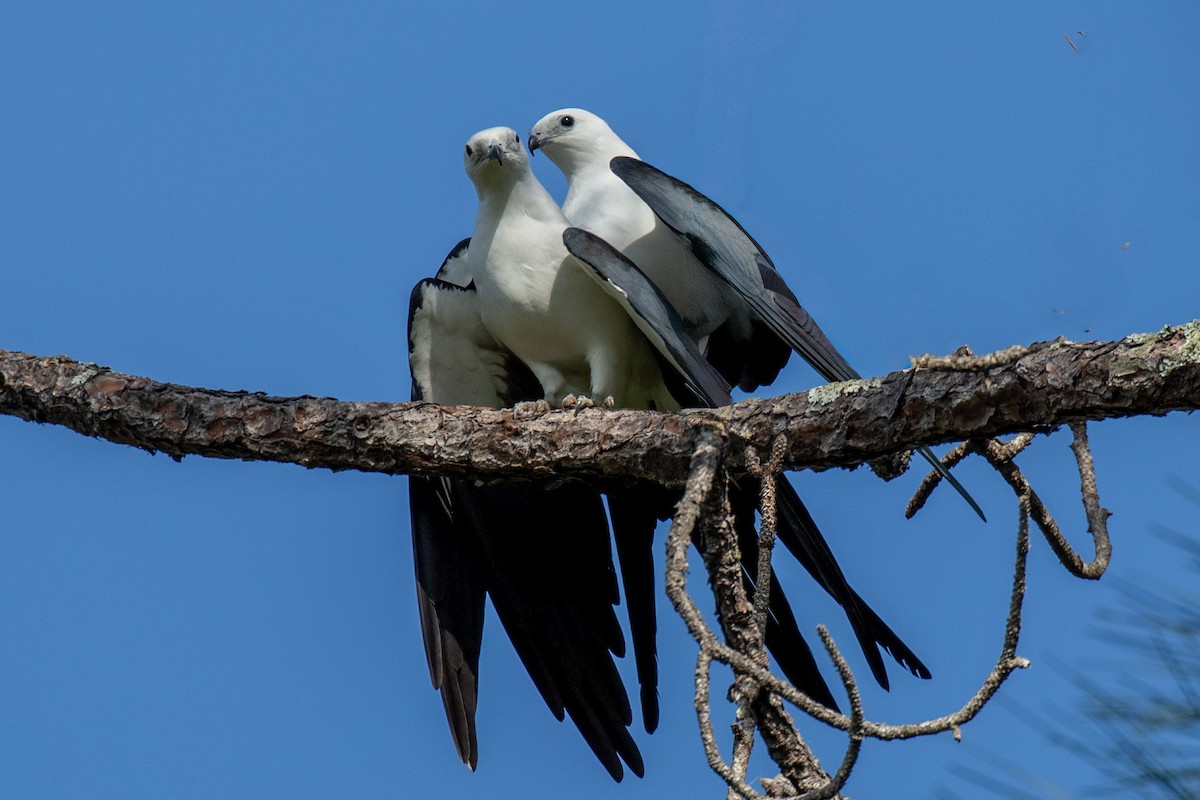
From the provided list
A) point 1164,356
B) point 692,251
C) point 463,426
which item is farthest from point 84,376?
point 1164,356

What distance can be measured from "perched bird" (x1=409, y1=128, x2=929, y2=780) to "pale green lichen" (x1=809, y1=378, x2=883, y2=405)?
40.4 inches

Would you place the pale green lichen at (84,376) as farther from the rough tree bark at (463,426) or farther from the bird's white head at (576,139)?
the bird's white head at (576,139)

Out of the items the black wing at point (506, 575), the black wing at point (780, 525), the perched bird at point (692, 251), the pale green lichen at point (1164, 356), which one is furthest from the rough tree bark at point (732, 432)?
the black wing at point (506, 575)

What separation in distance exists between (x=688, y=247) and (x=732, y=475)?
1234 millimetres

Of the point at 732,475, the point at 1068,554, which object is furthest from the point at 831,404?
the point at 1068,554

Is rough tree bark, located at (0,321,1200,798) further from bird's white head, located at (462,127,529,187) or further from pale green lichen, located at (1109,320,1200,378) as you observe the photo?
bird's white head, located at (462,127,529,187)

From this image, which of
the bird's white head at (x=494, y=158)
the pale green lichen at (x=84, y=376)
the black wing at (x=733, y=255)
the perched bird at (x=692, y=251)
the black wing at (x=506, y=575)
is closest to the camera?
the pale green lichen at (x=84, y=376)

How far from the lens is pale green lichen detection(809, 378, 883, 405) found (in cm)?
323

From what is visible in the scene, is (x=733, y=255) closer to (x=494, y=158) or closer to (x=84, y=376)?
(x=494, y=158)

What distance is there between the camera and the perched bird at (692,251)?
4375 millimetres

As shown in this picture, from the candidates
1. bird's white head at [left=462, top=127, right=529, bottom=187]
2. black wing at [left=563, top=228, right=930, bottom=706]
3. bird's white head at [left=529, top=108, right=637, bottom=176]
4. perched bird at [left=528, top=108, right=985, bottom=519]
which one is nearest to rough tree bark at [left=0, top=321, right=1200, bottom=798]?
black wing at [left=563, top=228, right=930, bottom=706]

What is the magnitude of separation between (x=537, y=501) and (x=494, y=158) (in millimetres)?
1248

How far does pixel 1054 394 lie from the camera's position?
9.57ft

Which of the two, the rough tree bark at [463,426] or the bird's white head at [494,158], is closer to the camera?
the rough tree bark at [463,426]
